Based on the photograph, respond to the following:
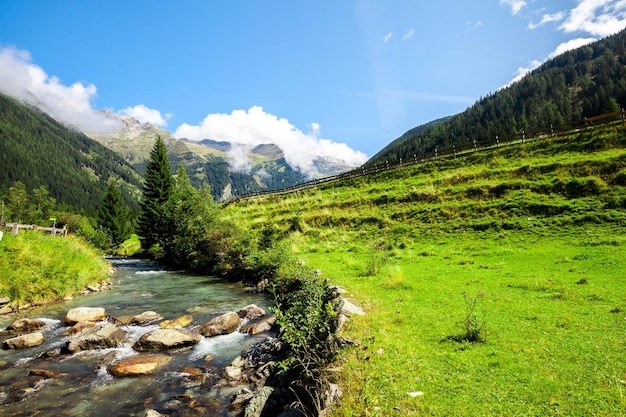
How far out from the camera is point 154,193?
66.2m

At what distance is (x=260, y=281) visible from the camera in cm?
2697

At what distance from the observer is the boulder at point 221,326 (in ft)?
52.2

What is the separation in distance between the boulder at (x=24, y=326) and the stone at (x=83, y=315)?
3.67ft

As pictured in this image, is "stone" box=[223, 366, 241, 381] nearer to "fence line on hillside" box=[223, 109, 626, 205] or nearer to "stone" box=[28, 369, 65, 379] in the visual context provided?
"stone" box=[28, 369, 65, 379]

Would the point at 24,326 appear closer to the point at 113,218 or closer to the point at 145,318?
the point at 145,318

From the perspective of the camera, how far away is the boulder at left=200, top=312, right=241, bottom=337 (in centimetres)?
1591

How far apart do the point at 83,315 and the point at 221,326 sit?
25.8 feet

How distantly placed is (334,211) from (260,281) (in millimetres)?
21028

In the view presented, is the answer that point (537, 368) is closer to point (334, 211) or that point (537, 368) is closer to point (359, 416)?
point (359, 416)

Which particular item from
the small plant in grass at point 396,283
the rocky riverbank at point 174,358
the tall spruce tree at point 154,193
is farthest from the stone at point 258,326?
the tall spruce tree at point 154,193

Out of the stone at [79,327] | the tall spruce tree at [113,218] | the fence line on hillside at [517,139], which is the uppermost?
the fence line on hillside at [517,139]

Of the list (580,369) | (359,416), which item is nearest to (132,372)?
(359,416)

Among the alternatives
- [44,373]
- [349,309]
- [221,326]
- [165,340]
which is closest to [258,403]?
[349,309]

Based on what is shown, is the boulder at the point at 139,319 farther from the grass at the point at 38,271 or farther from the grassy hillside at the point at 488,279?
the grassy hillside at the point at 488,279
